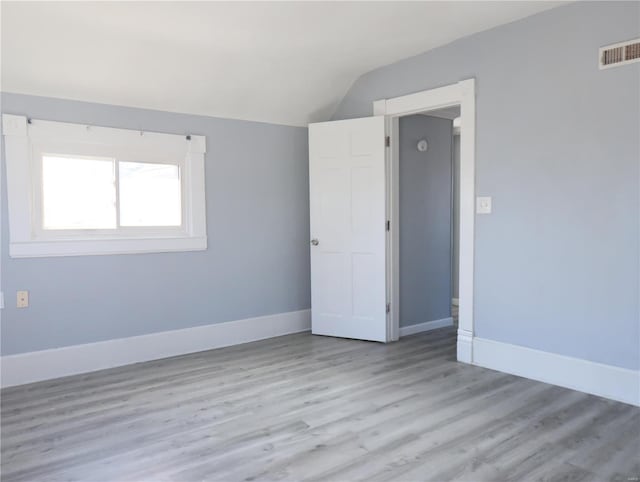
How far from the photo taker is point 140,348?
11.8 ft

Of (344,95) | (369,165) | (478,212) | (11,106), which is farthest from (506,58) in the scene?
(11,106)

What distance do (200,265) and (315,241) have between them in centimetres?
109

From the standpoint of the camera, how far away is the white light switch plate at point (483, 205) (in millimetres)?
3295

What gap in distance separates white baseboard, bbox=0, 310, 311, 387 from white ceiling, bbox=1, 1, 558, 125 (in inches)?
73.2

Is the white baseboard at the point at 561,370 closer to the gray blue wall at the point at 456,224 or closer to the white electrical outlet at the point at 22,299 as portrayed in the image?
the gray blue wall at the point at 456,224

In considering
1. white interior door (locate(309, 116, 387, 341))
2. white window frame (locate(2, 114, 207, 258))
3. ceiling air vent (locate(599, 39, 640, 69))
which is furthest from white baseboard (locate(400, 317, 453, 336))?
ceiling air vent (locate(599, 39, 640, 69))

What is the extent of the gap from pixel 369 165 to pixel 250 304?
5.56 ft

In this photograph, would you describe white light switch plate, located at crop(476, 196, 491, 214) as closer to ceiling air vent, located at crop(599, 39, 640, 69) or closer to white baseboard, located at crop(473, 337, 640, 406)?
white baseboard, located at crop(473, 337, 640, 406)

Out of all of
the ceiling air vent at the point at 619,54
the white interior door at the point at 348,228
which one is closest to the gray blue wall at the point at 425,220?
the white interior door at the point at 348,228

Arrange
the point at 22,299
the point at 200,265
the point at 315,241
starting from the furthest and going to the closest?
the point at 315,241 < the point at 200,265 < the point at 22,299

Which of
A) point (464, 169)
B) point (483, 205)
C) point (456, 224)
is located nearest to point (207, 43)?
point (464, 169)

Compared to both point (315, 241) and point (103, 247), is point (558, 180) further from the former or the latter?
point (103, 247)

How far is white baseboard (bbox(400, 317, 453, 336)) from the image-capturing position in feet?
14.1

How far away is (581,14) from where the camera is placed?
2.77m
